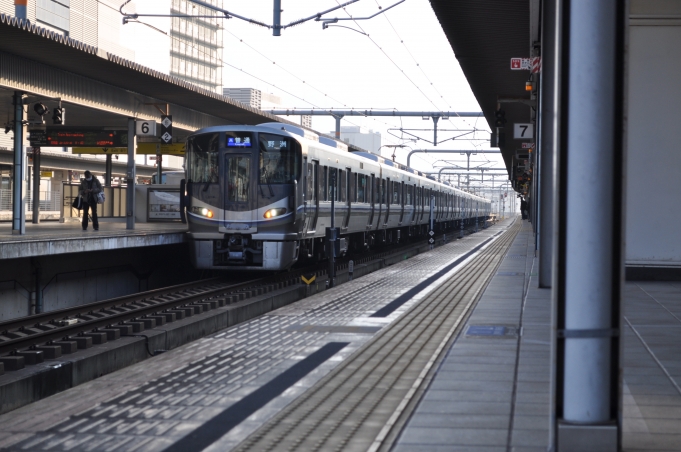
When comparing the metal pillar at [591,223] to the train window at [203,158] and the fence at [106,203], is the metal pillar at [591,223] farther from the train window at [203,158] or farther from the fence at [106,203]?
the fence at [106,203]

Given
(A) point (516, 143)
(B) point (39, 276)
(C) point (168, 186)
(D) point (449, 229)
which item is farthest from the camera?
(D) point (449, 229)

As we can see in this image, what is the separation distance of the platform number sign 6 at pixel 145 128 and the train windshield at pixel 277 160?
679 centimetres

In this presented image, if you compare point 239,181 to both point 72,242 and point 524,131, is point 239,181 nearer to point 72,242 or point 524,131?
point 72,242

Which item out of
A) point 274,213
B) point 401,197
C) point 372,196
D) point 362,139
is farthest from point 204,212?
point 362,139

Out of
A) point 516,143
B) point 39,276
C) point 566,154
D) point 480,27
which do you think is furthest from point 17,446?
point 516,143

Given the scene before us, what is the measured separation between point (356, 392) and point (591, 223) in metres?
3.14

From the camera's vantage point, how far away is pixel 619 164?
4586 mm

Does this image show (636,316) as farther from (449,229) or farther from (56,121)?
(449,229)

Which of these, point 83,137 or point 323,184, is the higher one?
point 83,137

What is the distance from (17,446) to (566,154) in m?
4.13

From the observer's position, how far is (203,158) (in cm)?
1756

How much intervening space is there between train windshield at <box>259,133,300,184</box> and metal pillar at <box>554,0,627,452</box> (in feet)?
42.0

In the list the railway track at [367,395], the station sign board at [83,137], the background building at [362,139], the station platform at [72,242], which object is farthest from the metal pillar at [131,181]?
the background building at [362,139]

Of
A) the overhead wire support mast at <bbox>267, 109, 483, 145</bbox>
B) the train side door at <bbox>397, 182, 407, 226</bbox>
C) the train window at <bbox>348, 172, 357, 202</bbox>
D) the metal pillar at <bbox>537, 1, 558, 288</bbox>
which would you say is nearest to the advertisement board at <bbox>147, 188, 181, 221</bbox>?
the train window at <bbox>348, 172, 357, 202</bbox>
